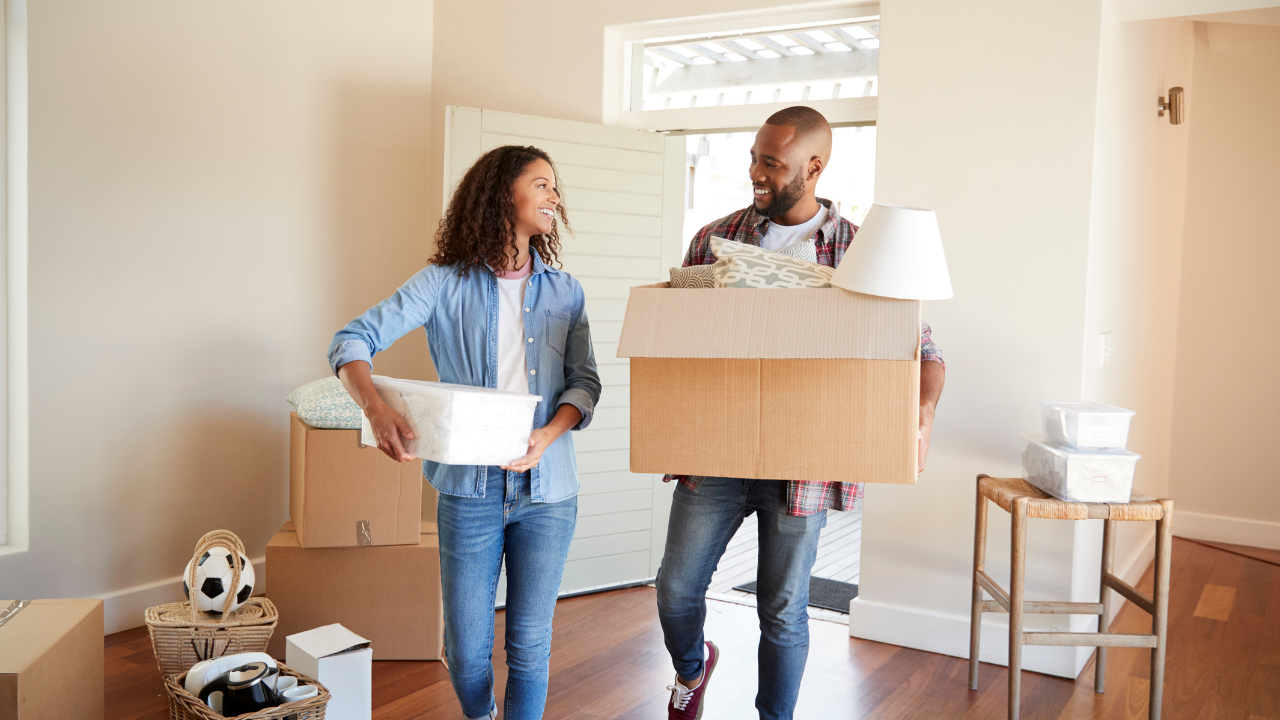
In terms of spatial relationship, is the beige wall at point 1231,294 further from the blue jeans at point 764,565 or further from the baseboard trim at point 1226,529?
the blue jeans at point 764,565

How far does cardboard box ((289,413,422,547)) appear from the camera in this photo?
2502 mm

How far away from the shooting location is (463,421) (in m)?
1.39

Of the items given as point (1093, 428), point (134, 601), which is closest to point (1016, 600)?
point (1093, 428)

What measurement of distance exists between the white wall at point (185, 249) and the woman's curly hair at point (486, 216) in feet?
5.05

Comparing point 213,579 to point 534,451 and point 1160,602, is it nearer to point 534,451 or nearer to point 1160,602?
point 534,451

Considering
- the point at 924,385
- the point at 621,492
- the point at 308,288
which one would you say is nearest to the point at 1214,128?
the point at 621,492

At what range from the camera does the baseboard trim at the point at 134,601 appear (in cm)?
274

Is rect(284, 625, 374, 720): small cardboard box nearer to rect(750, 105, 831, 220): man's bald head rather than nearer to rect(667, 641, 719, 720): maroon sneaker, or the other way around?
rect(667, 641, 719, 720): maroon sneaker

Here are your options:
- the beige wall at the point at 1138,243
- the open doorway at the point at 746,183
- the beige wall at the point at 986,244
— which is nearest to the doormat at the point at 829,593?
the beige wall at the point at 986,244

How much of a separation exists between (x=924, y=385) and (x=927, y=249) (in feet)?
1.08

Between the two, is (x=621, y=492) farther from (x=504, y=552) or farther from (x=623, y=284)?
(x=504, y=552)

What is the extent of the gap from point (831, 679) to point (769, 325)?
5.03ft

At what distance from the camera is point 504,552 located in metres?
1.75

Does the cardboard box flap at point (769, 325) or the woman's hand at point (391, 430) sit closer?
the cardboard box flap at point (769, 325)
